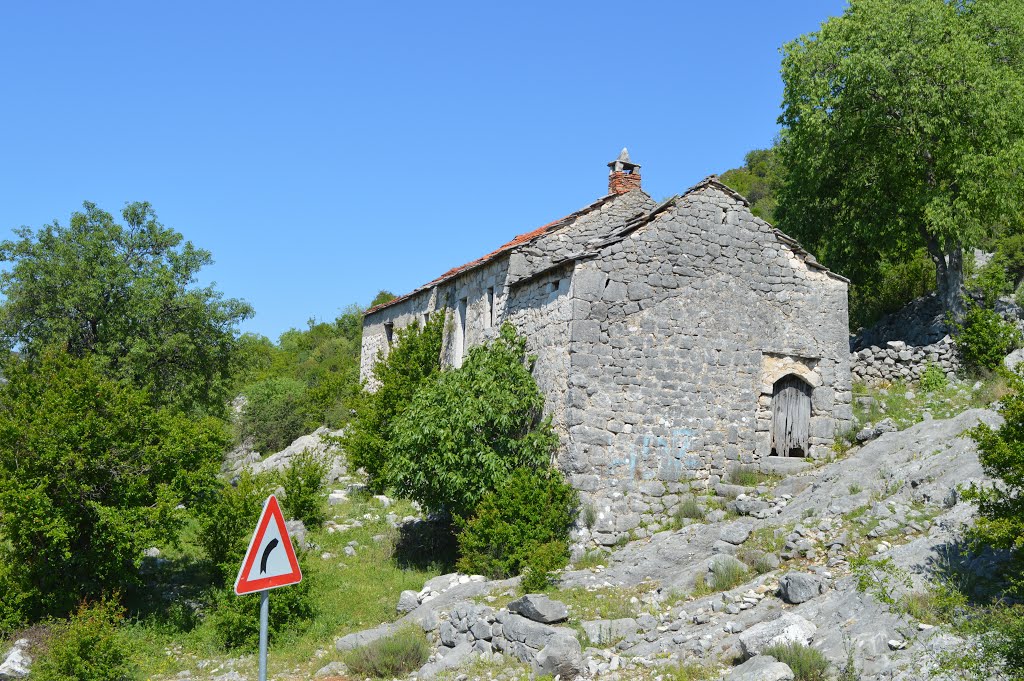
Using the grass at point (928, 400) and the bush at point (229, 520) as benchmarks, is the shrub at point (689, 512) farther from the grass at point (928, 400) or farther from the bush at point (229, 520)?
the bush at point (229, 520)

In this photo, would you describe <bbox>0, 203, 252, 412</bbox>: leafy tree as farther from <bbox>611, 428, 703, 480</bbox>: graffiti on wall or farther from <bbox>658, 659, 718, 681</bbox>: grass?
<bbox>658, 659, 718, 681</bbox>: grass

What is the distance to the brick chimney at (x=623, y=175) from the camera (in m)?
18.8

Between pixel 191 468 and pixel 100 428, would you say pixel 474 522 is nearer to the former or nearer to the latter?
pixel 191 468

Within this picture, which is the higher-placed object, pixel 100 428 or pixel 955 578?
pixel 100 428

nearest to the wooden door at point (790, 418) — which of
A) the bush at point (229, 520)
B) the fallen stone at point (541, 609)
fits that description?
the fallen stone at point (541, 609)

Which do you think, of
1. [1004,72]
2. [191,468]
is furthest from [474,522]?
[1004,72]

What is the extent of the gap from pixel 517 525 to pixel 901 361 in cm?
1175

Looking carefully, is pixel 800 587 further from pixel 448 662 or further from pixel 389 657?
pixel 389 657

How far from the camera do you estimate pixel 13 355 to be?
68.9 ft

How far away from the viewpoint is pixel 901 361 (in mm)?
19969

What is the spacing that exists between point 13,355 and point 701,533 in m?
17.9

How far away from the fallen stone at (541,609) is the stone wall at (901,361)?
12732mm

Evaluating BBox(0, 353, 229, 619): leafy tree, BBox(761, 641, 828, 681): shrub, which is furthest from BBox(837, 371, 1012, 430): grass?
BBox(0, 353, 229, 619): leafy tree

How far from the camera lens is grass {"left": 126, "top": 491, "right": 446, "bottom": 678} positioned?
11.9 metres
